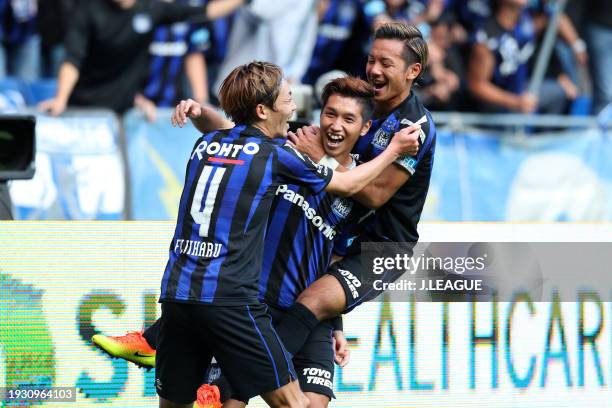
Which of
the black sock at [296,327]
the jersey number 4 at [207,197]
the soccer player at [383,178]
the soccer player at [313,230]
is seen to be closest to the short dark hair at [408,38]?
the soccer player at [383,178]

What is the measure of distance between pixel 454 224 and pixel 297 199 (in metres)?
1.52

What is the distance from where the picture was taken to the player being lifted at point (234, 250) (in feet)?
18.2

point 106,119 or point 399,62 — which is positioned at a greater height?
point 106,119

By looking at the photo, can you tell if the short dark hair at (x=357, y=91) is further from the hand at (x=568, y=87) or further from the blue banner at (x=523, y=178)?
the hand at (x=568, y=87)

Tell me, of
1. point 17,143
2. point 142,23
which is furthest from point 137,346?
point 142,23

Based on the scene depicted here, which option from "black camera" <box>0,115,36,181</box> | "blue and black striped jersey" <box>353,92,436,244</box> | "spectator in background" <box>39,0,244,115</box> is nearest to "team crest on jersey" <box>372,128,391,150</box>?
"blue and black striped jersey" <box>353,92,436,244</box>

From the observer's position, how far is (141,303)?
708 centimetres

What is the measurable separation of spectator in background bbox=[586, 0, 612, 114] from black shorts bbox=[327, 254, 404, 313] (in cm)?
730

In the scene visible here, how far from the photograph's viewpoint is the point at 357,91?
6148mm

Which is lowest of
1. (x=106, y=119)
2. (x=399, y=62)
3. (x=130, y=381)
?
(x=130, y=381)

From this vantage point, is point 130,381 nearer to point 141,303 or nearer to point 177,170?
point 141,303

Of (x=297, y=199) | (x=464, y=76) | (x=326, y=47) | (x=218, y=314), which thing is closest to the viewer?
(x=218, y=314)

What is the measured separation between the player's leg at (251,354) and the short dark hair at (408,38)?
153cm

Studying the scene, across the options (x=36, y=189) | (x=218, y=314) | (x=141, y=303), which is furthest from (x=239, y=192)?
(x=36, y=189)
